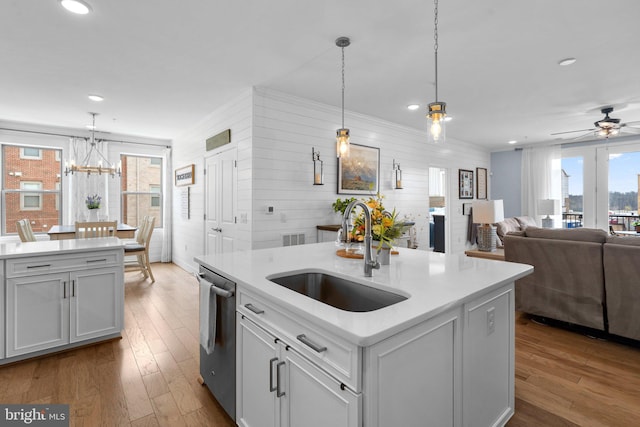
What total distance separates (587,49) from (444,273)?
2.86 m

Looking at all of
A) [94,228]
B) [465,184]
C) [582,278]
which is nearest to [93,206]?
[94,228]

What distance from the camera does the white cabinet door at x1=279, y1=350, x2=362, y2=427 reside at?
1.04m

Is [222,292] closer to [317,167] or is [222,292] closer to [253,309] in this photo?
[253,309]

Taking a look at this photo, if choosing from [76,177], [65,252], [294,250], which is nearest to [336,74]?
[294,250]

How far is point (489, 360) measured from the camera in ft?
5.20

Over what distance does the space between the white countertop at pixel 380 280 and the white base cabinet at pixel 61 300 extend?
136 cm

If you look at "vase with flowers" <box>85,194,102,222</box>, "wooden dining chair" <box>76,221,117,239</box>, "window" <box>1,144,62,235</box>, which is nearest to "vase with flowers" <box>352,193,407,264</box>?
"wooden dining chair" <box>76,221,117,239</box>

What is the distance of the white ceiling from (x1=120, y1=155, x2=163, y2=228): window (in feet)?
5.68

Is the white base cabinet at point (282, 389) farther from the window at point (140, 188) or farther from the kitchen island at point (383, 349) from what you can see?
the window at point (140, 188)

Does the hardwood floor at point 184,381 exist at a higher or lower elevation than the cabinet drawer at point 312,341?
lower

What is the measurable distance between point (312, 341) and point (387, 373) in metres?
0.28

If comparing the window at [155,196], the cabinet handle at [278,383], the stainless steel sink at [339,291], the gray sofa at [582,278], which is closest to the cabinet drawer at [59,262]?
the stainless steel sink at [339,291]

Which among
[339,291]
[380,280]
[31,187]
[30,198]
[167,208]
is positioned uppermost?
[31,187]

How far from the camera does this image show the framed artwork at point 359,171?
4805 mm
